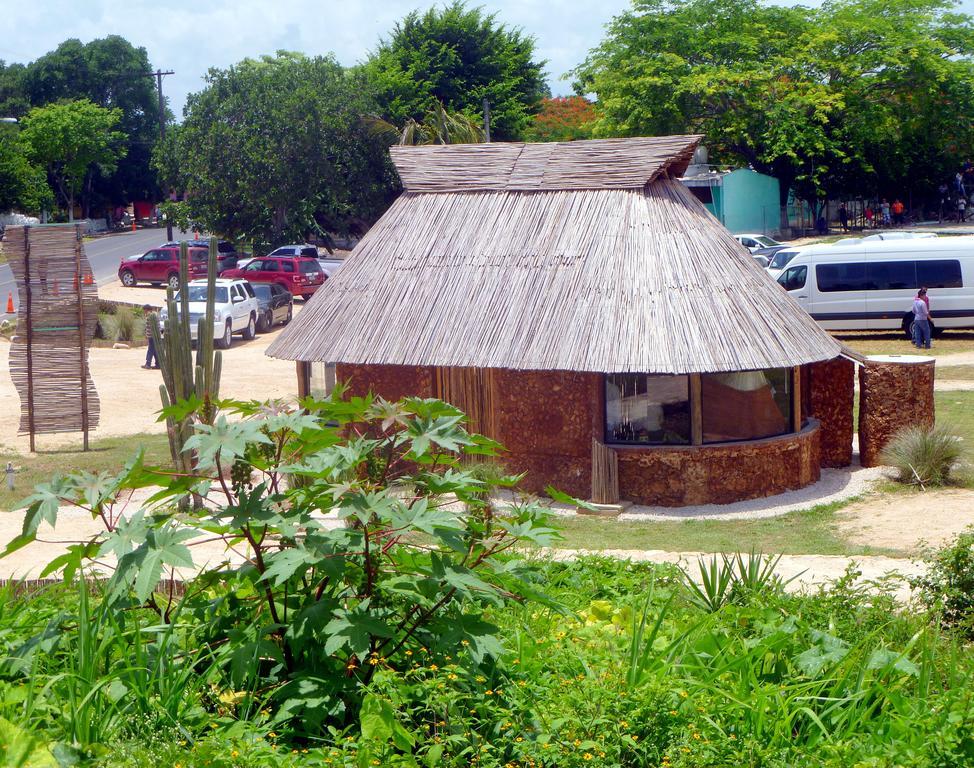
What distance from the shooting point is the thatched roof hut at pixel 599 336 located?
13.3m

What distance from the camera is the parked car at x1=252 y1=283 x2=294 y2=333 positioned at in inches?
1303

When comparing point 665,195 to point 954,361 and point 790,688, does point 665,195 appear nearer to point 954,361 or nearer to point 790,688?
point 790,688

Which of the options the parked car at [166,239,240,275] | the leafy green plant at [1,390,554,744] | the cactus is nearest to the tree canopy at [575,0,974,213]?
the parked car at [166,239,240,275]

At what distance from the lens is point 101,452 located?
58.3 feet

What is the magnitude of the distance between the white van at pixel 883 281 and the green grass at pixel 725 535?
15220 mm

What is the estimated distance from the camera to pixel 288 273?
37.2 metres

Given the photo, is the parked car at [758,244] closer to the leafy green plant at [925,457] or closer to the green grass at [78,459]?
the leafy green plant at [925,457]

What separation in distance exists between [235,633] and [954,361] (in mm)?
22137

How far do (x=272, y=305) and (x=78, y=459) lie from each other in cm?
1696

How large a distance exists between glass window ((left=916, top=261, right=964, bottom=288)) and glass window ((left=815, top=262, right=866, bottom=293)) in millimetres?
1328

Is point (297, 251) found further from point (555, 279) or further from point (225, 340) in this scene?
point (555, 279)

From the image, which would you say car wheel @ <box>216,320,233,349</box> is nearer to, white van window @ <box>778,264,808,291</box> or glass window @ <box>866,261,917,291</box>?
white van window @ <box>778,264,808,291</box>

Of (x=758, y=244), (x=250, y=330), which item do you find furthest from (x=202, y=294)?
(x=758, y=244)

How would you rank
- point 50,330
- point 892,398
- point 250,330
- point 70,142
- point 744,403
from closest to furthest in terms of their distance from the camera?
point 744,403 < point 892,398 < point 50,330 < point 250,330 < point 70,142
